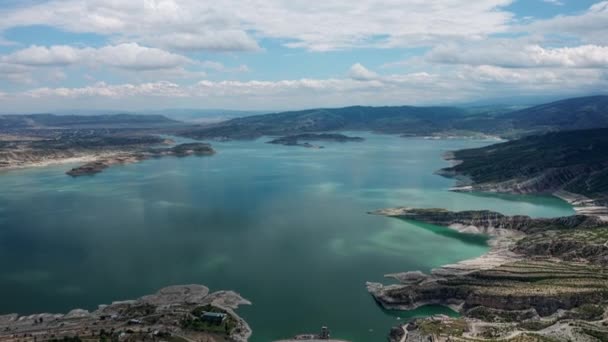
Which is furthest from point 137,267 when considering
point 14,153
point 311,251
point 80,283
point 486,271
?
point 14,153

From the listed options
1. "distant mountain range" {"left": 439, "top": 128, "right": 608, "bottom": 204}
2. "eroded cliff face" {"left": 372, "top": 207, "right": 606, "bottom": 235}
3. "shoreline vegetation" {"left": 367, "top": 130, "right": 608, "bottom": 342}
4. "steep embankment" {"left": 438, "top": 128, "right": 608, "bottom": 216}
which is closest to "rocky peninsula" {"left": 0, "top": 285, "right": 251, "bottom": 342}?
"shoreline vegetation" {"left": 367, "top": 130, "right": 608, "bottom": 342}

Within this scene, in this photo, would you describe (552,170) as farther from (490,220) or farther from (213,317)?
(213,317)

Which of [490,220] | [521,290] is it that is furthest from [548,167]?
[521,290]

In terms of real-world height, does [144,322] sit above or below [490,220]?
below

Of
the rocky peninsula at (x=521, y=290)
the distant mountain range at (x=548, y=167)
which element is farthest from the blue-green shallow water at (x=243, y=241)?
the distant mountain range at (x=548, y=167)

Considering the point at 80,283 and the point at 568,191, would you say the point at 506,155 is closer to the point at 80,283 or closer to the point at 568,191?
the point at 568,191

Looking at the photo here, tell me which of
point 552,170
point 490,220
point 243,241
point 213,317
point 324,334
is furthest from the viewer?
point 552,170

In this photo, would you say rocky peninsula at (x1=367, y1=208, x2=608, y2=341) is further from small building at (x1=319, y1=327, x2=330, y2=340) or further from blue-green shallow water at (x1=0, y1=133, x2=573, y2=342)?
small building at (x1=319, y1=327, x2=330, y2=340)
